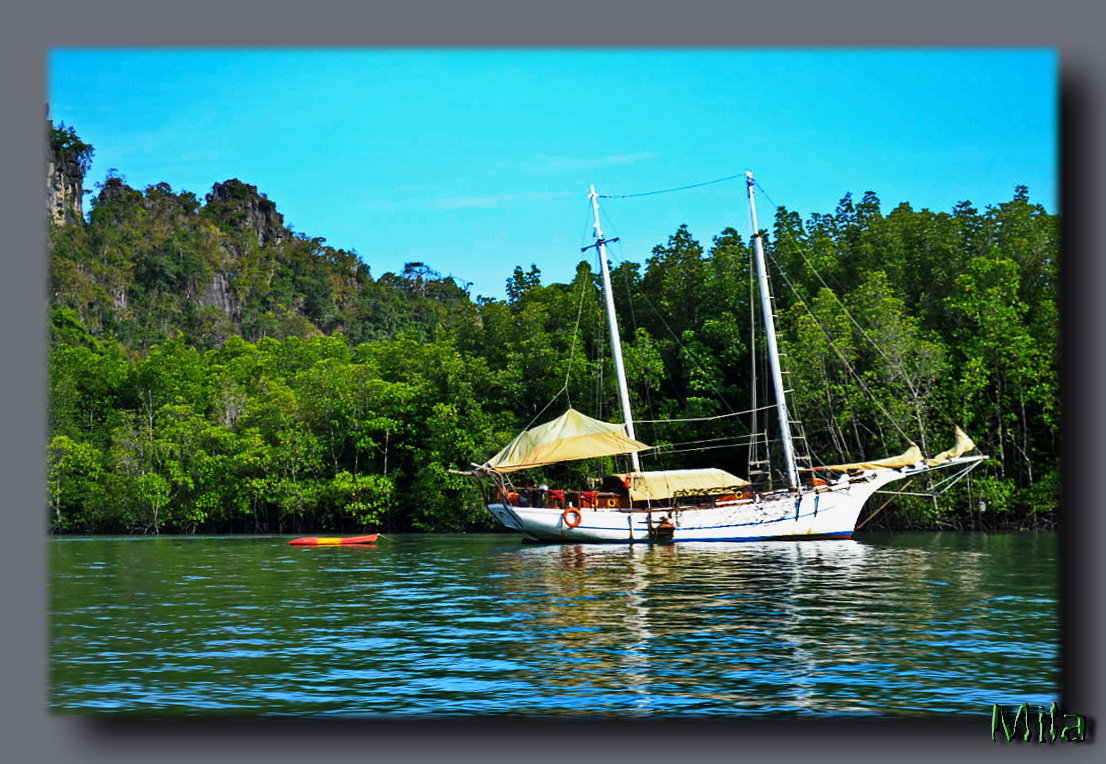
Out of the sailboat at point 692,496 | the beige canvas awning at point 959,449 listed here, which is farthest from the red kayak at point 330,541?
the beige canvas awning at point 959,449

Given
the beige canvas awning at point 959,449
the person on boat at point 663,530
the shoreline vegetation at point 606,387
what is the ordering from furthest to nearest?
the shoreline vegetation at point 606,387 < the person on boat at point 663,530 < the beige canvas awning at point 959,449

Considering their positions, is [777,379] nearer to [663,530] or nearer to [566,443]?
[663,530]

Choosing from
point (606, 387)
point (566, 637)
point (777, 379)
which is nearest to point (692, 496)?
point (777, 379)

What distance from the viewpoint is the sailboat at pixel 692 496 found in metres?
30.8

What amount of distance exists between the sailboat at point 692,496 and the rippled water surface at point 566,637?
6689 millimetres

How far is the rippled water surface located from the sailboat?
21.9 feet

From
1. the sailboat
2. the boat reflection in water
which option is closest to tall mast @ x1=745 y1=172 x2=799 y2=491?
the sailboat

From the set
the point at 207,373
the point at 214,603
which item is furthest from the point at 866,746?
the point at 207,373

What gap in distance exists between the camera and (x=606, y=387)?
41.4 m

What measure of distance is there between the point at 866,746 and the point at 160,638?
854 centimetres

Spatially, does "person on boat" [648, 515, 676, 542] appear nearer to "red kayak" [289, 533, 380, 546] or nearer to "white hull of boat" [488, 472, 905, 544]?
"white hull of boat" [488, 472, 905, 544]

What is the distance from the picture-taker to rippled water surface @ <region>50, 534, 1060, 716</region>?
890 cm

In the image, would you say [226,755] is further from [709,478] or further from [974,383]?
[974,383]

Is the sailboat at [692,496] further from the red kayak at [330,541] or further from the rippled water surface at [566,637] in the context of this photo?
the rippled water surface at [566,637]
